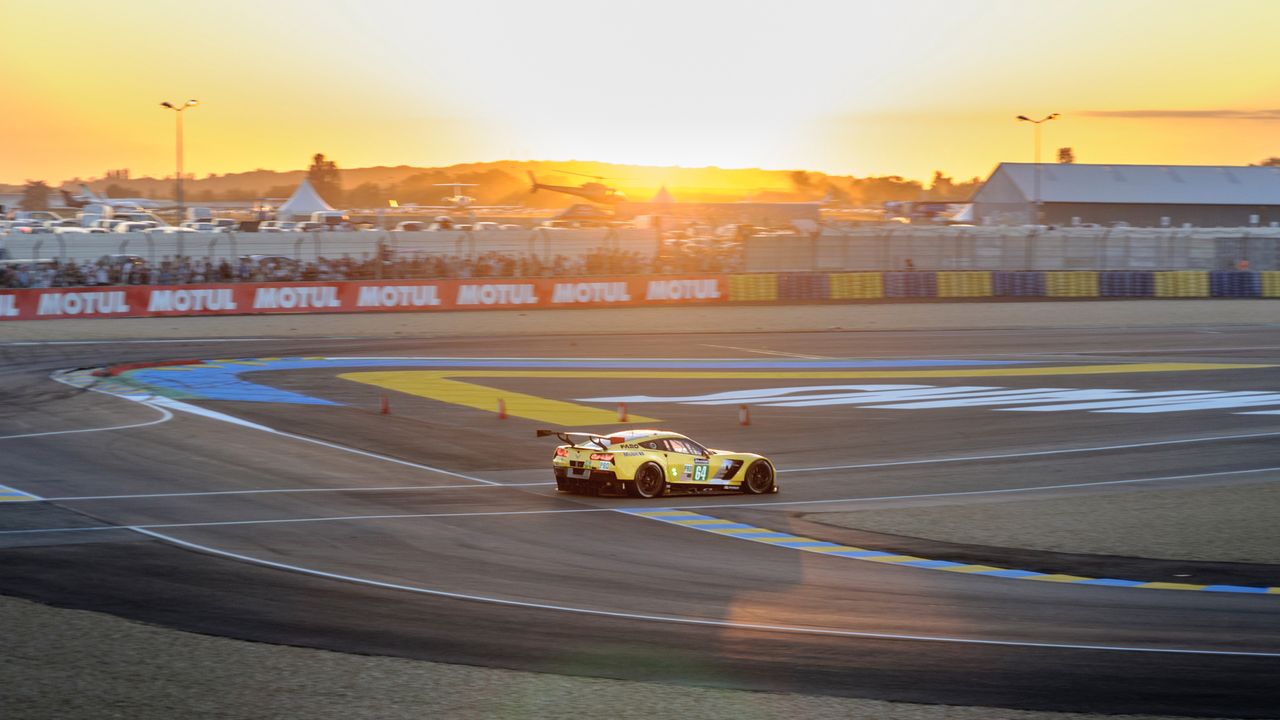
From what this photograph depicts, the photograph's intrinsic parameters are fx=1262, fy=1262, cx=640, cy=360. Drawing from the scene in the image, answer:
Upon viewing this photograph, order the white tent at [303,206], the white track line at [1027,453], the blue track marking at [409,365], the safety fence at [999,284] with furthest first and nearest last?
the white tent at [303,206], the safety fence at [999,284], the blue track marking at [409,365], the white track line at [1027,453]

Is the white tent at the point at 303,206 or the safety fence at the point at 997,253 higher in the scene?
the white tent at the point at 303,206

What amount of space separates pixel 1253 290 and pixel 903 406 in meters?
42.8

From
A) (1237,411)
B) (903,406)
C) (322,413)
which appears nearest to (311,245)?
(322,413)

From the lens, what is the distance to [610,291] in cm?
5453

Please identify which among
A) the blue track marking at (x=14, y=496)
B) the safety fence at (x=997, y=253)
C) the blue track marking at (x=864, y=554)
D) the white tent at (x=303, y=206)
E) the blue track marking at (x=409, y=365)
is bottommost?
the blue track marking at (x=864, y=554)

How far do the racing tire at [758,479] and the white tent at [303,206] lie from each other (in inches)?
2719

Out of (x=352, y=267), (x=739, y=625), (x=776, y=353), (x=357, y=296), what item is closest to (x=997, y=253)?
(x=776, y=353)

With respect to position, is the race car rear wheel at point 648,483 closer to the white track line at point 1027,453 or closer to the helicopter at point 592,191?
Answer: the white track line at point 1027,453

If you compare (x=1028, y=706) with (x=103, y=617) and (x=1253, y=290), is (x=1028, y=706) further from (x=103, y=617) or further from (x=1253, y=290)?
(x=1253, y=290)

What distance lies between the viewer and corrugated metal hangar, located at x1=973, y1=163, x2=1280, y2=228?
106 m

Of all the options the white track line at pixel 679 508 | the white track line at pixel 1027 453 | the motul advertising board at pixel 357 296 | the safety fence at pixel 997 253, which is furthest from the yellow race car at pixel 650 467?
the safety fence at pixel 997 253

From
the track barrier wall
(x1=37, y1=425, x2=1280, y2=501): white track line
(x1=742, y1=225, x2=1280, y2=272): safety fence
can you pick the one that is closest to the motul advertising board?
the track barrier wall

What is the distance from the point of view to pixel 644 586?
1280 centimetres

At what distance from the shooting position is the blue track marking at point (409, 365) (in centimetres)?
3198
